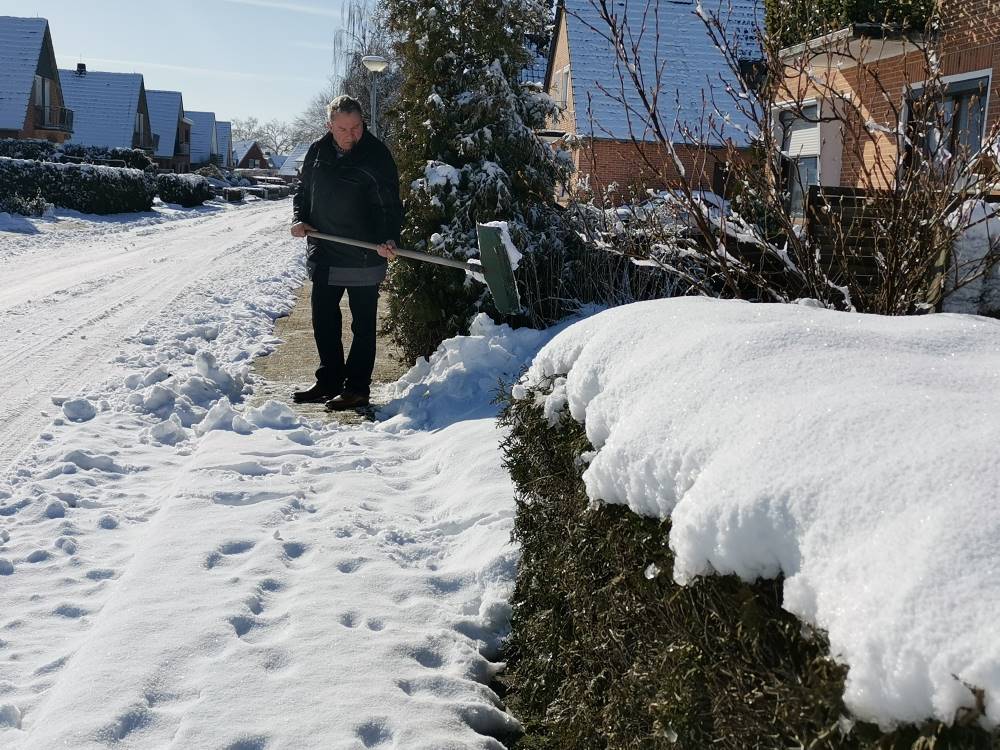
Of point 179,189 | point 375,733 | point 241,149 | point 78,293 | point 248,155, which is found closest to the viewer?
point 375,733

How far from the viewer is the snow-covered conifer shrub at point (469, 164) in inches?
282

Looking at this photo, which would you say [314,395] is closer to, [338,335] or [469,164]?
[338,335]

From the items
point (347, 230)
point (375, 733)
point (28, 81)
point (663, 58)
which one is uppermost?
point (28, 81)

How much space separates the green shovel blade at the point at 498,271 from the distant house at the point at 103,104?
5370 centimetres

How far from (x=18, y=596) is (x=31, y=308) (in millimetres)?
7652

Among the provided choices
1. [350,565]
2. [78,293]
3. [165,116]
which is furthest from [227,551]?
[165,116]

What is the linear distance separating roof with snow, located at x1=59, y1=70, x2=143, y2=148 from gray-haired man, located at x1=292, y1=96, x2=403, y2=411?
175ft

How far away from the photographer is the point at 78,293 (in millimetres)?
11500

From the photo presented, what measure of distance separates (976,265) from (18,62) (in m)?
49.1

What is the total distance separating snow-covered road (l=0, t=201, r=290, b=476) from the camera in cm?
653

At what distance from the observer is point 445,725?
107 inches

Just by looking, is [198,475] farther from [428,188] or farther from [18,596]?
[428,188]

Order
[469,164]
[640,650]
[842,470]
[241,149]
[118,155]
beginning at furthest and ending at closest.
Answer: [241,149], [118,155], [469,164], [640,650], [842,470]

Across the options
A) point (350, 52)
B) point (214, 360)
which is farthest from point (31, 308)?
point (350, 52)
